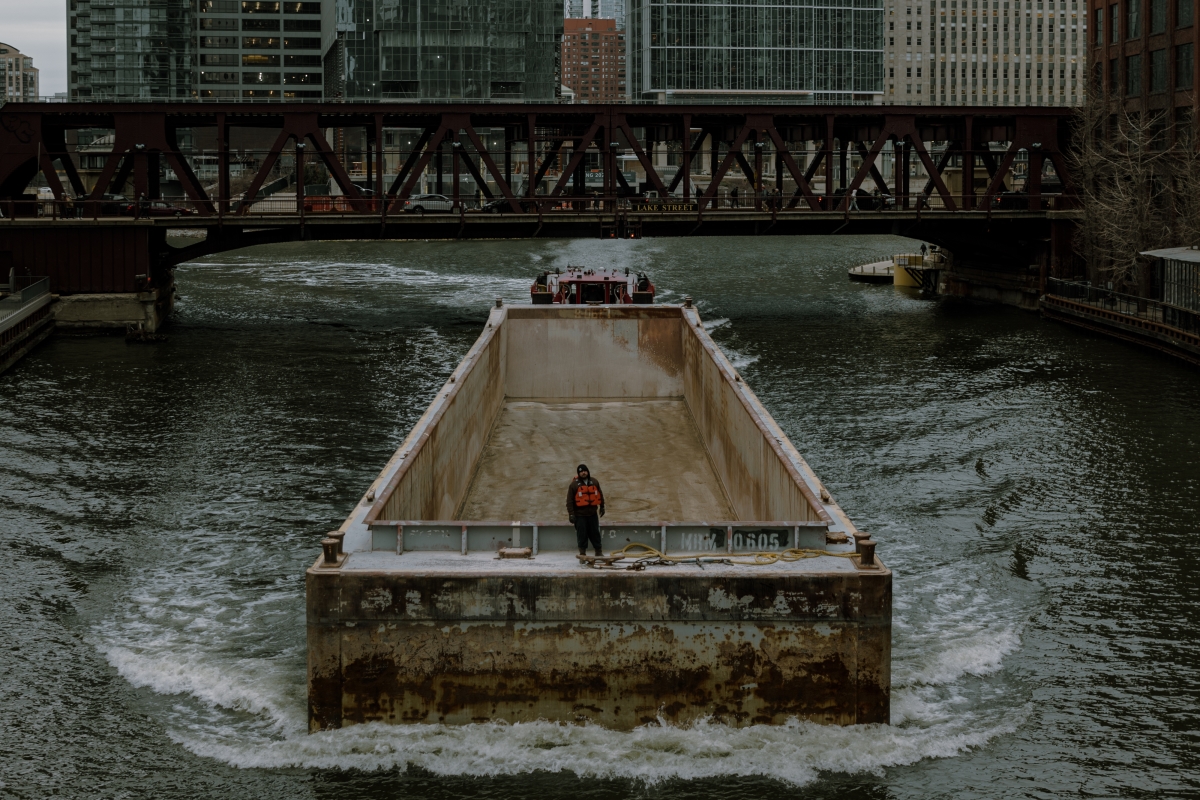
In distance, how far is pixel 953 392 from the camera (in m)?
50.2

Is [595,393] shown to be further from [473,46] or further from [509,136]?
[473,46]

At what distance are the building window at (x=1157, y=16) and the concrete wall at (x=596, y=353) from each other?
37465mm

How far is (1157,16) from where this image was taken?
7388 cm

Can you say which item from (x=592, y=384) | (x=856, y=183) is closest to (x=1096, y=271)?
(x=856, y=183)

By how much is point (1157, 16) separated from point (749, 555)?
64531 millimetres

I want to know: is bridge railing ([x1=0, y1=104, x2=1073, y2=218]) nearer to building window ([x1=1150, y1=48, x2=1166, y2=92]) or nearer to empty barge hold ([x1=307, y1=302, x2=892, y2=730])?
building window ([x1=1150, y1=48, x2=1166, y2=92])

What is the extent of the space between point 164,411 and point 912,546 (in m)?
26.6

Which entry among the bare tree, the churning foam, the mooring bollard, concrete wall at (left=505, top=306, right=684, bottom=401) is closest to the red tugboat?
concrete wall at (left=505, top=306, right=684, bottom=401)

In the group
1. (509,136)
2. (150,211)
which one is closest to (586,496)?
(150,211)

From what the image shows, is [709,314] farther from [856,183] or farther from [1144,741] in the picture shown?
[1144,741]

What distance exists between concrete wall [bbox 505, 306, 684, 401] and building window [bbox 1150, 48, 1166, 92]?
119 ft

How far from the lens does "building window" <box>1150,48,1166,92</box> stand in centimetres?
7275

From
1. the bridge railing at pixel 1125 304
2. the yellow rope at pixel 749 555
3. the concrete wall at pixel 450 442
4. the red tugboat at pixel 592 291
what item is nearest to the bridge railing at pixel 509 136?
the bridge railing at pixel 1125 304

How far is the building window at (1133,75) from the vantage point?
75.6 metres
